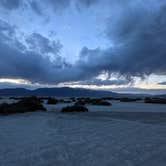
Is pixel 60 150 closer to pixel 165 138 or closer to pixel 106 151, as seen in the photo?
pixel 106 151

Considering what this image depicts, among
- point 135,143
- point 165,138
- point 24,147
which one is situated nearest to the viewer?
point 24,147

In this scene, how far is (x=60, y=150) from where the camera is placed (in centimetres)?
731

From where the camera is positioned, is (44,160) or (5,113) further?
(5,113)

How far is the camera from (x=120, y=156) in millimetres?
6594

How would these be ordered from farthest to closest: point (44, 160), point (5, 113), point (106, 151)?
1. point (5, 113)
2. point (106, 151)
3. point (44, 160)

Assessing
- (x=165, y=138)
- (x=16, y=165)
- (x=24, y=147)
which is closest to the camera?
(x=16, y=165)

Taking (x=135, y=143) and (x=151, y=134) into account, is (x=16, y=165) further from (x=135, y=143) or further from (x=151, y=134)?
(x=151, y=134)

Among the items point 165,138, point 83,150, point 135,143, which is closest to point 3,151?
point 83,150

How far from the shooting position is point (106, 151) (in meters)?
7.16

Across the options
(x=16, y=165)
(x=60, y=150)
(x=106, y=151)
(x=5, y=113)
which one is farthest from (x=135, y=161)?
(x=5, y=113)

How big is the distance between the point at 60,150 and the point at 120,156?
2042mm

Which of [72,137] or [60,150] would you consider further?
[72,137]

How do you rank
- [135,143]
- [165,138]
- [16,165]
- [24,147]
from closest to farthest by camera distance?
1. [16,165]
2. [24,147]
3. [135,143]
4. [165,138]

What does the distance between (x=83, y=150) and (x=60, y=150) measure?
781mm
